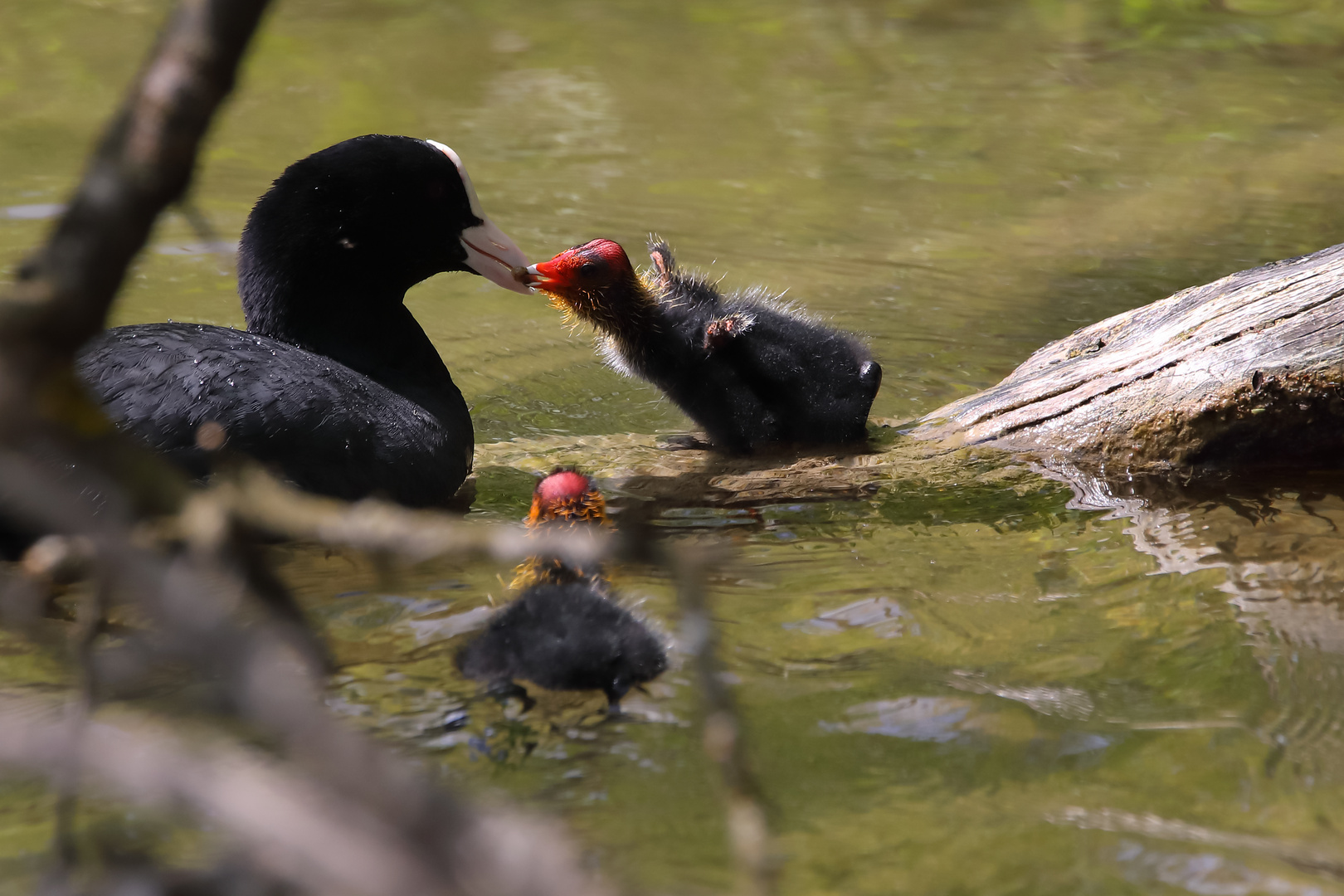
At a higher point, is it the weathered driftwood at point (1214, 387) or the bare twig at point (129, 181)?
the bare twig at point (129, 181)

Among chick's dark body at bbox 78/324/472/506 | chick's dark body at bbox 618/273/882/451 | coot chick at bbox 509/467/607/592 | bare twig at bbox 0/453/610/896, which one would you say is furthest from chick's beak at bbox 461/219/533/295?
bare twig at bbox 0/453/610/896

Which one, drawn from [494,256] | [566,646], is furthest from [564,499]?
[494,256]

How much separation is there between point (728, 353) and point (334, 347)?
1.31 metres

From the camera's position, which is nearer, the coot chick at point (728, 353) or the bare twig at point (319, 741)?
the bare twig at point (319, 741)

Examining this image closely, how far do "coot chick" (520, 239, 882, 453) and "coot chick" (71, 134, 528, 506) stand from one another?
0.84 ft

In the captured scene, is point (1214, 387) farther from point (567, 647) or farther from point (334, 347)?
point (334, 347)

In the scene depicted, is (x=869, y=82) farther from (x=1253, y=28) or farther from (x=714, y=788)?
(x=714, y=788)

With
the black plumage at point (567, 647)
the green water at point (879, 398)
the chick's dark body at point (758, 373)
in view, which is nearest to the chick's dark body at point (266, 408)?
the green water at point (879, 398)

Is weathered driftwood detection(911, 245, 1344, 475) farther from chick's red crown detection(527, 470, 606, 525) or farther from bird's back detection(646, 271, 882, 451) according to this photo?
chick's red crown detection(527, 470, 606, 525)

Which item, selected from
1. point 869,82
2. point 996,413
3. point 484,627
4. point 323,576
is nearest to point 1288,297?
point 996,413

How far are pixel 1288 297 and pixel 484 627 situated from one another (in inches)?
102

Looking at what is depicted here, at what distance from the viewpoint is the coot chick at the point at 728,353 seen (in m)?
4.35

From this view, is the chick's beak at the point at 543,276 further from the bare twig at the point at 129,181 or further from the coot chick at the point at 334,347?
the bare twig at the point at 129,181

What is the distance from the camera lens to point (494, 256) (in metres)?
4.26
